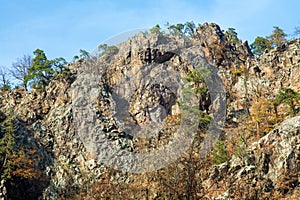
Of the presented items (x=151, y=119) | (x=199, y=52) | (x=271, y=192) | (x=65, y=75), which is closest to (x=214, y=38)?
(x=199, y=52)

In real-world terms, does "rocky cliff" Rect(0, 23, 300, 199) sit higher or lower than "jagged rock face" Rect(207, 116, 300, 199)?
higher

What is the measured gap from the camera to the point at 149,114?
32.8 m

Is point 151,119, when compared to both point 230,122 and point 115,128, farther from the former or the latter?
point 230,122

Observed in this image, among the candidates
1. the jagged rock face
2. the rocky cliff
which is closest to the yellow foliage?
the rocky cliff

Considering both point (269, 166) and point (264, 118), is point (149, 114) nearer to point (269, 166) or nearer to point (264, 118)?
point (264, 118)

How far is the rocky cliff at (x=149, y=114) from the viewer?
754 inches

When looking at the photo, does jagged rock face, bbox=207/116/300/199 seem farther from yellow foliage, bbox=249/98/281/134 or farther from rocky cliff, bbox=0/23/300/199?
yellow foliage, bbox=249/98/281/134

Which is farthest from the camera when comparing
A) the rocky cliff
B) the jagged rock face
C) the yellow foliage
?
the yellow foliage

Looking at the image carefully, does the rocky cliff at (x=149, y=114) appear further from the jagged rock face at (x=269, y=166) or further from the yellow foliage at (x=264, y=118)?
the yellow foliage at (x=264, y=118)

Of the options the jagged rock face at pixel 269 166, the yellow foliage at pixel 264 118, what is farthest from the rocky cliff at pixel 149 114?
the yellow foliage at pixel 264 118

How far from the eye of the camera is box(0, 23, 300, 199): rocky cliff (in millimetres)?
19156

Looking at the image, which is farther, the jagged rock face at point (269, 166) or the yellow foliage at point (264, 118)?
the yellow foliage at point (264, 118)

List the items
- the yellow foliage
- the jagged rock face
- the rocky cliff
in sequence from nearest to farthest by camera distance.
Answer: the jagged rock face < the rocky cliff < the yellow foliage

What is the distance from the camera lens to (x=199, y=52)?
130 feet
